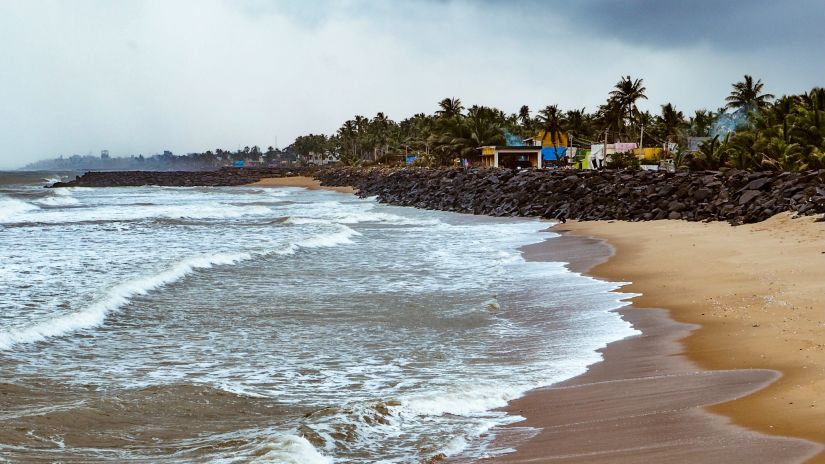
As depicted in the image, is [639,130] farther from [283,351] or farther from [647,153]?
[283,351]

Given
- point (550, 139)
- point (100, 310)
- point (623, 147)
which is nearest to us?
point (100, 310)

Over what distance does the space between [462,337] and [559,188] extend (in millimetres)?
32675

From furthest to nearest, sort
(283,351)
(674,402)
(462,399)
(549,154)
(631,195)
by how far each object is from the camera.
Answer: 1. (549,154)
2. (631,195)
3. (283,351)
4. (462,399)
5. (674,402)

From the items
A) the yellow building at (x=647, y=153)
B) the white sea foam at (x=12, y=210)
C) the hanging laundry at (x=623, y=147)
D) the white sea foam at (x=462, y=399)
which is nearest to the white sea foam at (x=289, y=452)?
the white sea foam at (x=462, y=399)

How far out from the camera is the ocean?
7.06 m

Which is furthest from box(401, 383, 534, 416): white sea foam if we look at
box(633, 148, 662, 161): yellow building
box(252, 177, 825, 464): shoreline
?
box(633, 148, 662, 161): yellow building

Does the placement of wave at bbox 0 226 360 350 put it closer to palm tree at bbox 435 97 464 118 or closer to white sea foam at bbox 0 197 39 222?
white sea foam at bbox 0 197 39 222

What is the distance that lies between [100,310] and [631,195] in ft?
88.0

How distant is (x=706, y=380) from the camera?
26.4ft

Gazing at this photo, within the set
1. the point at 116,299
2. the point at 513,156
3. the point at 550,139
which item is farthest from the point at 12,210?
the point at 550,139

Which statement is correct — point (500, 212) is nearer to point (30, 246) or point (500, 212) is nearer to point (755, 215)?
point (755, 215)

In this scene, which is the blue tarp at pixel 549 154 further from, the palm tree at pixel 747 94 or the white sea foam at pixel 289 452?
the white sea foam at pixel 289 452

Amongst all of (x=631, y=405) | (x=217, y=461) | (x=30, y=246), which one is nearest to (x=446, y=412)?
(x=631, y=405)

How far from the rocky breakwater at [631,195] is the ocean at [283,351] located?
8695mm
